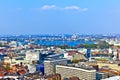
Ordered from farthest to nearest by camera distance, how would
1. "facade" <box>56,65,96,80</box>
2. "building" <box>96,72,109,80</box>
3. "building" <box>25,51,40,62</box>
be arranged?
"building" <box>25,51,40,62</box> → "building" <box>96,72,109,80</box> → "facade" <box>56,65,96,80</box>

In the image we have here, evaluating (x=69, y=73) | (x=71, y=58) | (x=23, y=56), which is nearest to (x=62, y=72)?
(x=69, y=73)

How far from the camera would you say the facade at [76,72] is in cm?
2166

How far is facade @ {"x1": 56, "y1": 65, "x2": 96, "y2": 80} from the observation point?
71.1 ft

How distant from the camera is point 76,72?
23328mm

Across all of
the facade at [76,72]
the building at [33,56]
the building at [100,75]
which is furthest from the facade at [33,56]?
the building at [100,75]

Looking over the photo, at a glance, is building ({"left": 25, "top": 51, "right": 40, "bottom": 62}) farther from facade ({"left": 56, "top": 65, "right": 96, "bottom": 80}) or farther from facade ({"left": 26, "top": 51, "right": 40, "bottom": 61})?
facade ({"left": 56, "top": 65, "right": 96, "bottom": 80})

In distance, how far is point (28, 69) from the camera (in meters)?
27.5

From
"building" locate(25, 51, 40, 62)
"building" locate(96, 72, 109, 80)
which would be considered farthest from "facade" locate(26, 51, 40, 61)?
"building" locate(96, 72, 109, 80)

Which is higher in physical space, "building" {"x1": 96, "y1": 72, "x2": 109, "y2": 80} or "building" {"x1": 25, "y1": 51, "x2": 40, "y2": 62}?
"building" {"x1": 25, "y1": 51, "x2": 40, "y2": 62}

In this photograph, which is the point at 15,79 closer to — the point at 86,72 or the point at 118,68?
the point at 86,72

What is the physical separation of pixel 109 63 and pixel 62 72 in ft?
21.1

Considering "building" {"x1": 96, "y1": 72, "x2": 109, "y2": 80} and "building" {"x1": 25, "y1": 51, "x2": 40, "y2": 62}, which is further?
"building" {"x1": 25, "y1": 51, "x2": 40, "y2": 62}

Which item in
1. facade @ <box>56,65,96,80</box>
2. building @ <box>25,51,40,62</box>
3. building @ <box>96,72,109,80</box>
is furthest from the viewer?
building @ <box>25,51,40,62</box>

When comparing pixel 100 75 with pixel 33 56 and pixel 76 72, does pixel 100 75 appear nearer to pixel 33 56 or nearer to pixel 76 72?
pixel 76 72
